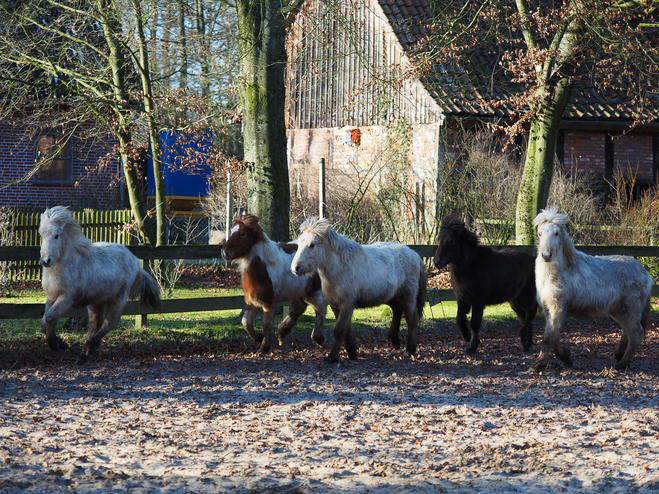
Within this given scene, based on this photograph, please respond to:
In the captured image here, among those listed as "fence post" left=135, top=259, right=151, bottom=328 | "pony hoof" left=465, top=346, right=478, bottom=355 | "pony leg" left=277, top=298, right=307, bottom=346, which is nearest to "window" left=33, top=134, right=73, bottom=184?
"fence post" left=135, top=259, right=151, bottom=328

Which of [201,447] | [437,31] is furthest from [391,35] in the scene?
[201,447]

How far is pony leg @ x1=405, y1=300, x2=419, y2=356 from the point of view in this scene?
29.4 feet

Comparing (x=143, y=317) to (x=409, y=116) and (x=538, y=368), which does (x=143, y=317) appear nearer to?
(x=538, y=368)

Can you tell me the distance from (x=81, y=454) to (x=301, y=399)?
2243mm

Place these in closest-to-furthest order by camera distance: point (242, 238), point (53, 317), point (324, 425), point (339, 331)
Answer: point (324, 425) → point (53, 317) → point (339, 331) → point (242, 238)

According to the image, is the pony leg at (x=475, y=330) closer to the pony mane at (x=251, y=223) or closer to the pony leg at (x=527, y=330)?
the pony leg at (x=527, y=330)

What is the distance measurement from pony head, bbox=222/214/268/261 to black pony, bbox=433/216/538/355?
2.30 m

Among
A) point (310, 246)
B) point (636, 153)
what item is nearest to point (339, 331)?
point (310, 246)

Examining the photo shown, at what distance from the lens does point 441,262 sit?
9078mm

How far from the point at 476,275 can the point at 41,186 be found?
17.4 m

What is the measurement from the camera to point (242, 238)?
866cm

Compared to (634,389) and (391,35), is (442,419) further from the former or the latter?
(391,35)

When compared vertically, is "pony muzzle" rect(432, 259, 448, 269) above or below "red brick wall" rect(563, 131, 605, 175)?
below

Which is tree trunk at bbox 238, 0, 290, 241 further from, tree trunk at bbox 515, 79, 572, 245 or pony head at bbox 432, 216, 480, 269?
tree trunk at bbox 515, 79, 572, 245
